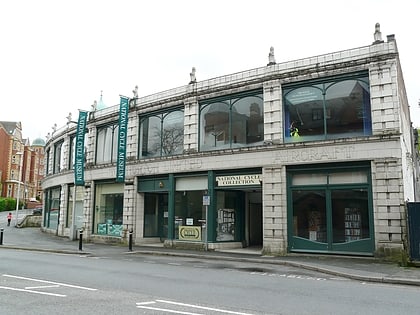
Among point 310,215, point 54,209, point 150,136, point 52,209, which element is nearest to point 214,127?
point 150,136

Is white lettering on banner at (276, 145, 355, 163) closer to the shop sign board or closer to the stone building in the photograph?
the stone building

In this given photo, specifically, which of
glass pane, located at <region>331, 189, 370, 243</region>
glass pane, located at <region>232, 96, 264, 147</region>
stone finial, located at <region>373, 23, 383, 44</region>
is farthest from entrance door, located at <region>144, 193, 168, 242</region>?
stone finial, located at <region>373, 23, 383, 44</region>

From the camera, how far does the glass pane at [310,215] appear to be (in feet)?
57.7

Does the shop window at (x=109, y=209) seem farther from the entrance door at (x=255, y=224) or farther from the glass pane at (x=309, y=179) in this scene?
the glass pane at (x=309, y=179)

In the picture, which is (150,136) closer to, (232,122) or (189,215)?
(189,215)

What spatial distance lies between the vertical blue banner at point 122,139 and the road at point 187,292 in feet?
36.6

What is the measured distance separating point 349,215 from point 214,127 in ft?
27.0

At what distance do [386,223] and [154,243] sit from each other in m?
13.4

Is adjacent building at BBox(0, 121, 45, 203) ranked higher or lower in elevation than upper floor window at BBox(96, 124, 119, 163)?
higher

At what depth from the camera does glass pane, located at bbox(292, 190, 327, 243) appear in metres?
17.6

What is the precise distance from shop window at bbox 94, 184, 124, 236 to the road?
1182 centimetres

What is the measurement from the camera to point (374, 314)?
7137 millimetres

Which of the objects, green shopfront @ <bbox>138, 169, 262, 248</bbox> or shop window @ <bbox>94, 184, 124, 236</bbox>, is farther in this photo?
shop window @ <bbox>94, 184, 124, 236</bbox>

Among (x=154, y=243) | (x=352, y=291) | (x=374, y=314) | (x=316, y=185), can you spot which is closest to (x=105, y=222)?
(x=154, y=243)
